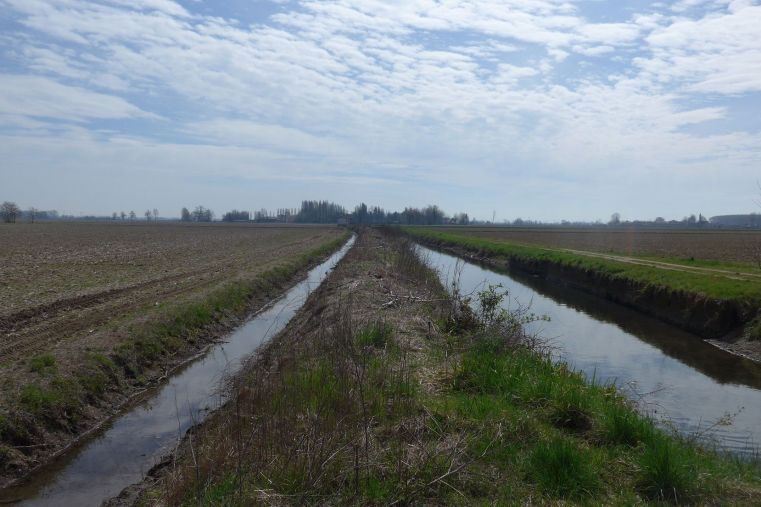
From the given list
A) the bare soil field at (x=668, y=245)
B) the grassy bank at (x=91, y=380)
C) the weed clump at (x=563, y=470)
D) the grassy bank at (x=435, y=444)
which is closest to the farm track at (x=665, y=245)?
the bare soil field at (x=668, y=245)

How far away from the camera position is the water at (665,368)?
9.87m

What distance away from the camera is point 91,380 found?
10.7 metres

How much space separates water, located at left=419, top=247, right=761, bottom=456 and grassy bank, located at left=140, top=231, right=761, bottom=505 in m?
1.71

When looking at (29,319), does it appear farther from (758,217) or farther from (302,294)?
(758,217)

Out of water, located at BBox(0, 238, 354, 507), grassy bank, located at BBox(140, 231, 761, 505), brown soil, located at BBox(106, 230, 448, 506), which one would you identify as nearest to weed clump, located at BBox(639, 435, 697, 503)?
grassy bank, located at BBox(140, 231, 761, 505)

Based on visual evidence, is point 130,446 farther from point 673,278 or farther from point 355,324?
point 673,278

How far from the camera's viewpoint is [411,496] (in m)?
5.44

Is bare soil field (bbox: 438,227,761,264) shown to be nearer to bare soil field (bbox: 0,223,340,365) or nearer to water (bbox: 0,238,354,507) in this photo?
bare soil field (bbox: 0,223,340,365)

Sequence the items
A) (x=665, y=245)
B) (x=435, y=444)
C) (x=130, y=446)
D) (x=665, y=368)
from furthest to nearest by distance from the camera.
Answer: (x=665, y=245) → (x=665, y=368) → (x=130, y=446) → (x=435, y=444)

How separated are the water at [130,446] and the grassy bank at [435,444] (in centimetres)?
103

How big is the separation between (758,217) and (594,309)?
207 meters

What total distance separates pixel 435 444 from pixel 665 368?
34.9ft

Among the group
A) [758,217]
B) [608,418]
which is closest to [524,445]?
[608,418]

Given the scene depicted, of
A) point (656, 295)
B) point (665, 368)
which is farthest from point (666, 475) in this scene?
point (656, 295)
